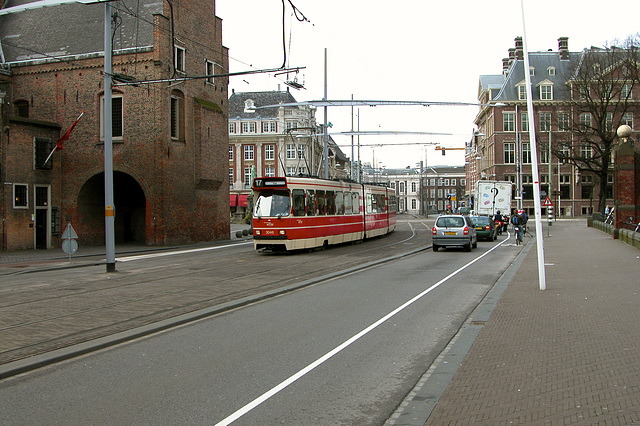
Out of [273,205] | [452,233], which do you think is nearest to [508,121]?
[452,233]

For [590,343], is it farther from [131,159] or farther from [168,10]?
[168,10]

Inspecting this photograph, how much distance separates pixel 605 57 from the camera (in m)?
50.7

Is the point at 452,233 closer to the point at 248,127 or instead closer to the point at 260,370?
the point at 260,370

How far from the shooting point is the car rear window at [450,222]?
85.9 ft

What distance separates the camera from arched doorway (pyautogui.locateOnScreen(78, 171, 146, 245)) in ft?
107

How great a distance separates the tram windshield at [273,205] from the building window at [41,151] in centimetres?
1328

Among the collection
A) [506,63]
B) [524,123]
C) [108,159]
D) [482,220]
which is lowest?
[482,220]

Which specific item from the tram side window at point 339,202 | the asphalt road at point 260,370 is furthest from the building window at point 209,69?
the asphalt road at point 260,370

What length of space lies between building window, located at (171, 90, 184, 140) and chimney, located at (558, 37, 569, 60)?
A: 64.4 metres

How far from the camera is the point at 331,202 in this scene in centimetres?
2734

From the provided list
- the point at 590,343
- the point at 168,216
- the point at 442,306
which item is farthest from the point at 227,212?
the point at 590,343

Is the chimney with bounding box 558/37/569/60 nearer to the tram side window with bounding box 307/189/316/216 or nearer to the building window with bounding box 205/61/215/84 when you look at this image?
the building window with bounding box 205/61/215/84

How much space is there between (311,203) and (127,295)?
1325cm

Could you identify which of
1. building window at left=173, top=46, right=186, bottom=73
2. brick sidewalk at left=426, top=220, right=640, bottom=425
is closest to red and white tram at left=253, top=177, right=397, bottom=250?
building window at left=173, top=46, right=186, bottom=73
